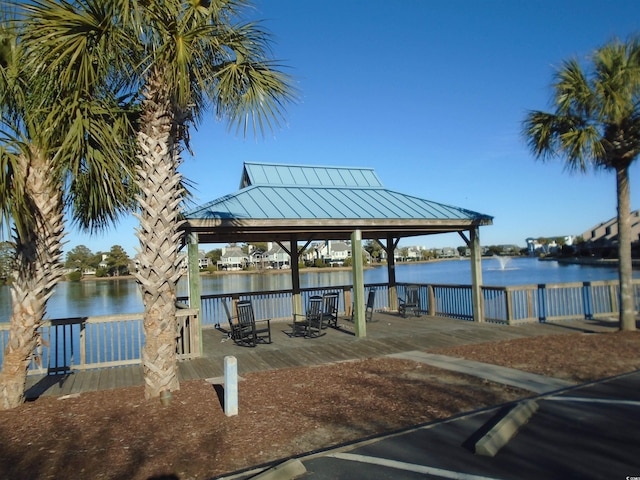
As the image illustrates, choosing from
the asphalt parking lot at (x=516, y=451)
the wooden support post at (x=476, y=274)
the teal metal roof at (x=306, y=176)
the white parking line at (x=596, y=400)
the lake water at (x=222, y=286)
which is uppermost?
the teal metal roof at (x=306, y=176)

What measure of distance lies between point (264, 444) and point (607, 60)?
10690 mm

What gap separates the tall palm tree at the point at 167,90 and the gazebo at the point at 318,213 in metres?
2.96

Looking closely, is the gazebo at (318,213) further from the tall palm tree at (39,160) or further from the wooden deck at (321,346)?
the tall palm tree at (39,160)

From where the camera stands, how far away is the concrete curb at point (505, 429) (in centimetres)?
422

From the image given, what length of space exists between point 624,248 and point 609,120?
9.62 ft

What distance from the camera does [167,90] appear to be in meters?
6.15

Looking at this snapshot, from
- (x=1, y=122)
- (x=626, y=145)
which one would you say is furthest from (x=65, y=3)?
(x=626, y=145)

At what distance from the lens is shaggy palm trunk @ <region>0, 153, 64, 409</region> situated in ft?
19.8

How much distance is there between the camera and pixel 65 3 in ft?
17.9

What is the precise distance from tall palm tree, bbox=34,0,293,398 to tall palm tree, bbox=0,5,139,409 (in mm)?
422

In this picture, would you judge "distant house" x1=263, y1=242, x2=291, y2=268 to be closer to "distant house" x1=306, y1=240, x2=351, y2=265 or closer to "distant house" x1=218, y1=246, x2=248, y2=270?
"distant house" x1=218, y1=246, x2=248, y2=270

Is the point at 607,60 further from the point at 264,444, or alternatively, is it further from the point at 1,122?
the point at 1,122

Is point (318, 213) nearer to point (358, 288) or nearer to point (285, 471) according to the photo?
point (358, 288)

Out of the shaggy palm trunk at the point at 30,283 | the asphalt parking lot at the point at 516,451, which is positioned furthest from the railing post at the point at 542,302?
the shaggy palm trunk at the point at 30,283
